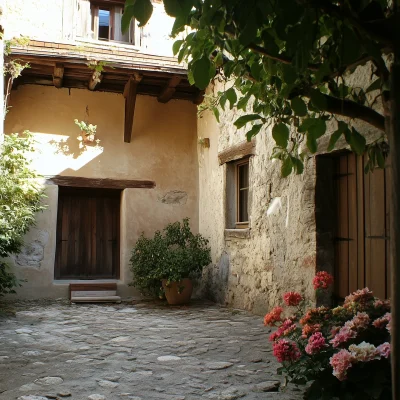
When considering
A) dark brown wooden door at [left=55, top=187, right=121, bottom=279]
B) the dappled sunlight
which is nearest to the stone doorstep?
dark brown wooden door at [left=55, top=187, right=121, bottom=279]

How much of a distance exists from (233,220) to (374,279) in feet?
10.3

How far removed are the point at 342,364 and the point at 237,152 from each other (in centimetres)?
450

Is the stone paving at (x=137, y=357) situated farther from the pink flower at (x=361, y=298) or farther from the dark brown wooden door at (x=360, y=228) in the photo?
the dark brown wooden door at (x=360, y=228)

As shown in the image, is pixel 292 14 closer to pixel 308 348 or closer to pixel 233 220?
pixel 308 348

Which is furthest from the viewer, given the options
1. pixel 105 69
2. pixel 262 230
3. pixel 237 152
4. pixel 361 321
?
pixel 105 69

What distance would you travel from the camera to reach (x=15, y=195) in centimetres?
649

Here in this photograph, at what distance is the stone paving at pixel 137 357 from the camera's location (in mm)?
2994

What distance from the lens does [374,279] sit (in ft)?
13.4

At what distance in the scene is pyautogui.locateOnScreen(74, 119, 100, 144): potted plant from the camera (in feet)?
24.6

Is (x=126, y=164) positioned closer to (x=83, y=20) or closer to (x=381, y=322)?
(x=83, y=20)

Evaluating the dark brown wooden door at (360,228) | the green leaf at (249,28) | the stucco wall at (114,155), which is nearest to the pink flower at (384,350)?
the dark brown wooden door at (360,228)

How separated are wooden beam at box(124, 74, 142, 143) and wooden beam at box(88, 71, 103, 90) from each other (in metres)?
0.46

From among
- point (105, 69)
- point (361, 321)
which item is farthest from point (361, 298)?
point (105, 69)

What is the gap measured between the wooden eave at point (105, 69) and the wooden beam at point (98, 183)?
4.86ft
